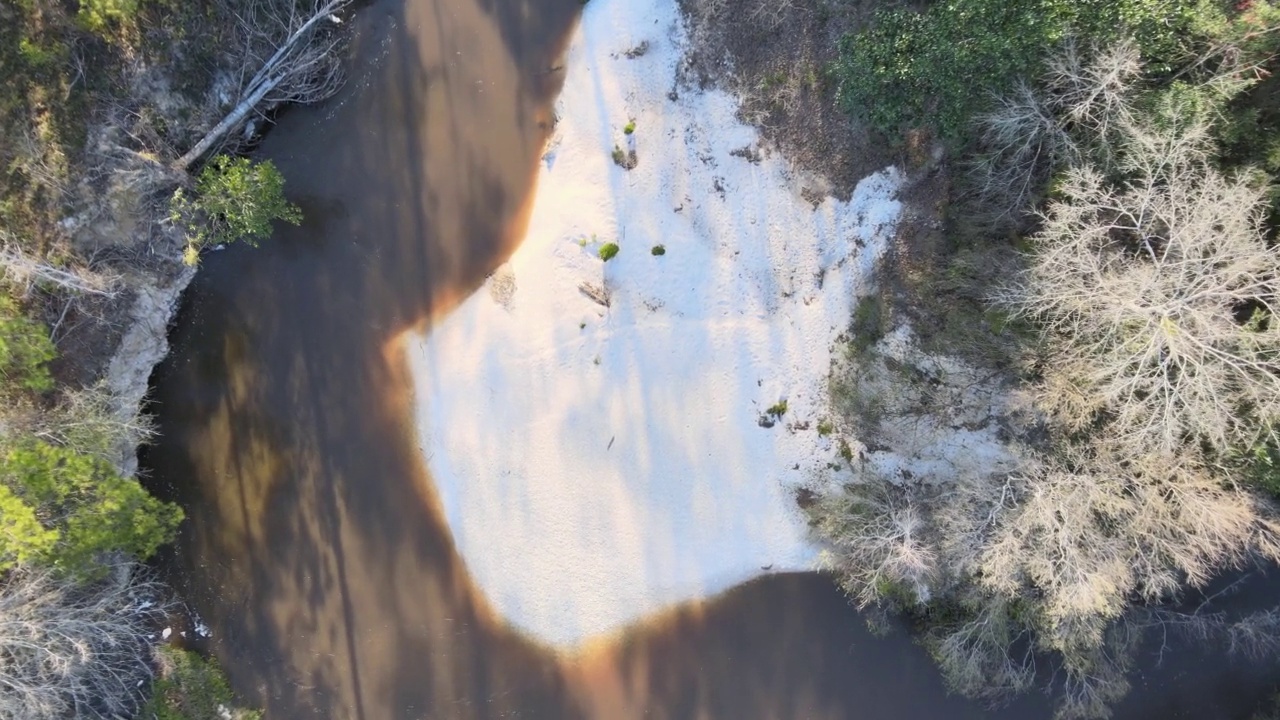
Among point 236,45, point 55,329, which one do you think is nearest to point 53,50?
point 236,45

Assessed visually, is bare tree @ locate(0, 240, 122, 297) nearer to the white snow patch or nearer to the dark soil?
the white snow patch

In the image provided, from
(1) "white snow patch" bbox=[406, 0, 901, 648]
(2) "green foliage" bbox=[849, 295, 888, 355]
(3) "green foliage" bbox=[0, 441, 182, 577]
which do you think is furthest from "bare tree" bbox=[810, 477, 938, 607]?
(3) "green foliage" bbox=[0, 441, 182, 577]

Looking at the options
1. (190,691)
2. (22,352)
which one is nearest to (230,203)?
(22,352)

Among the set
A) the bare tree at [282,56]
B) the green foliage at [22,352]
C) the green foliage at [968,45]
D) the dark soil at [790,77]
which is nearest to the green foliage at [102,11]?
the bare tree at [282,56]

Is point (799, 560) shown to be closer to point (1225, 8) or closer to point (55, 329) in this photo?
point (1225, 8)

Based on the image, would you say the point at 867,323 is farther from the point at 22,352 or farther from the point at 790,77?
the point at 22,352
